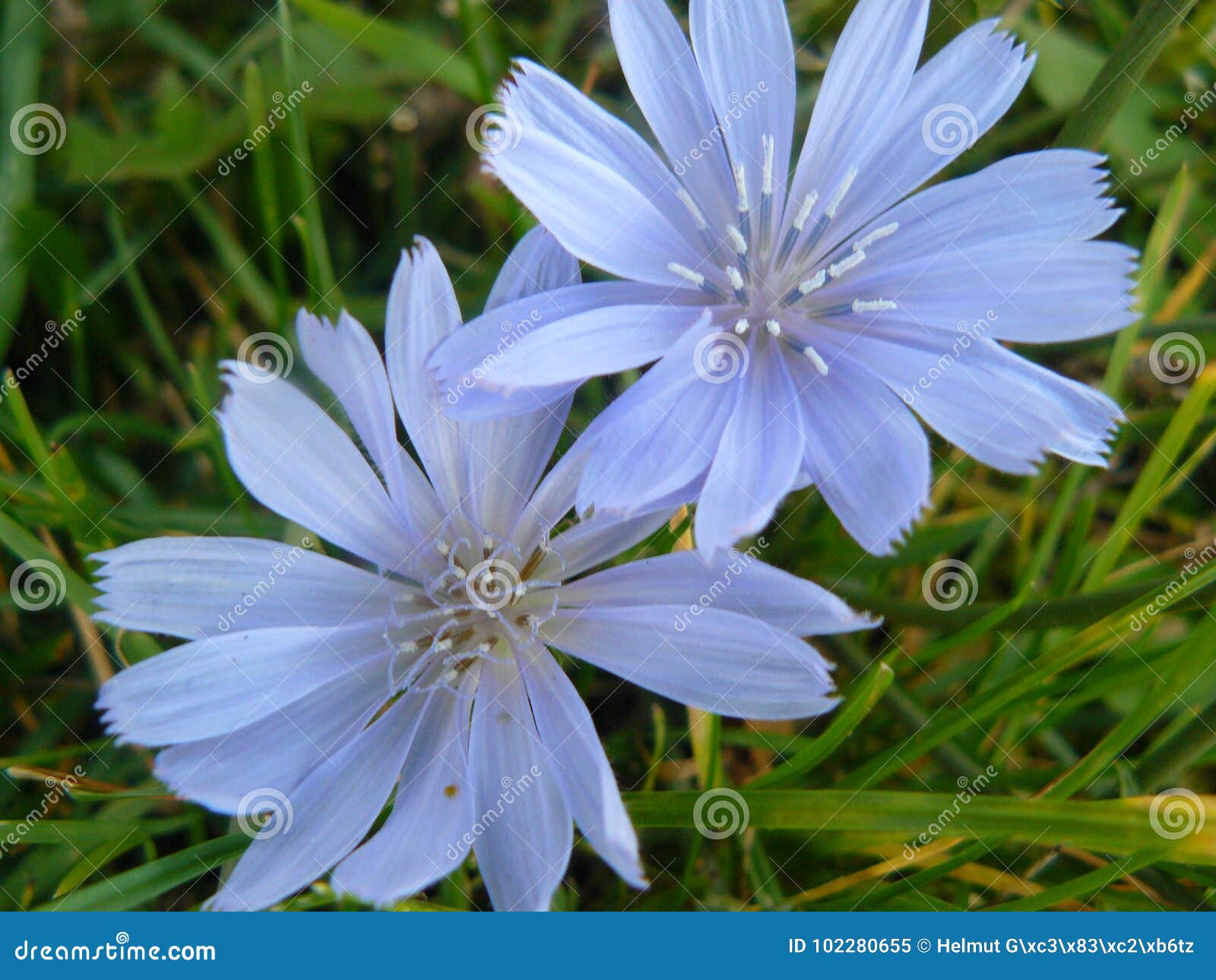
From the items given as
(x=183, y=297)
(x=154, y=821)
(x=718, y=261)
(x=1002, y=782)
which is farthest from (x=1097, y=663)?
(x=183, y=297)

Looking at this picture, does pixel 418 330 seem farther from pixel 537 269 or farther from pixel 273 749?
pixel 273 749
